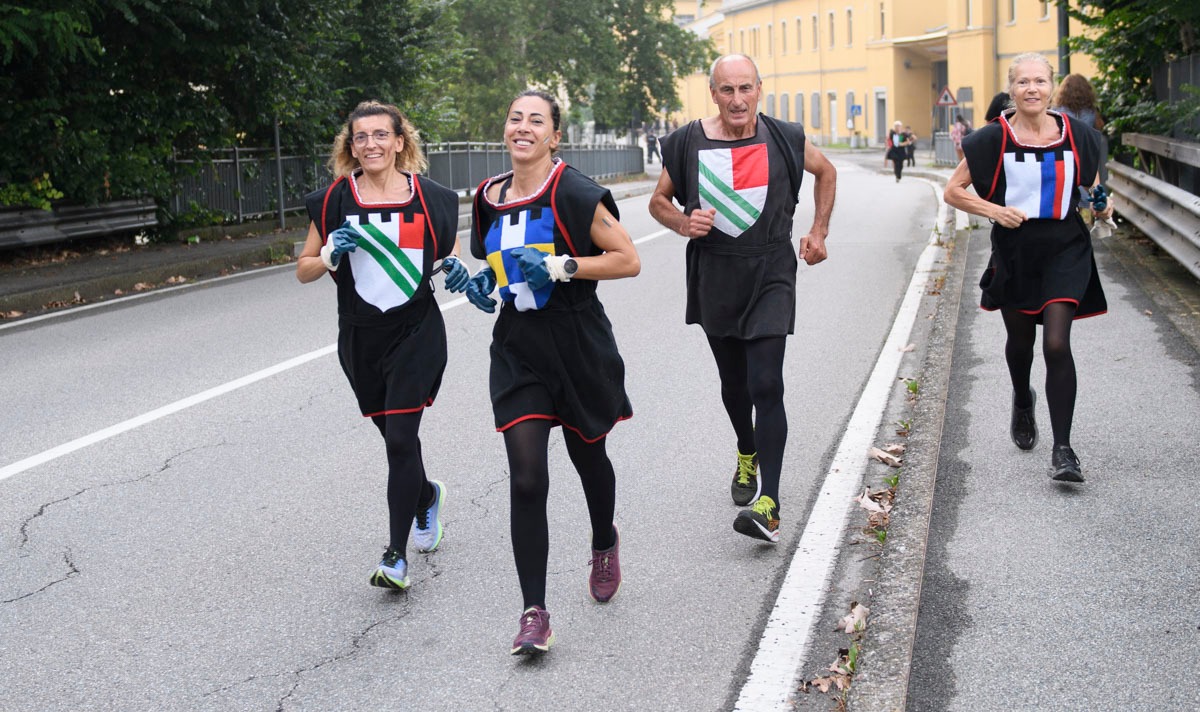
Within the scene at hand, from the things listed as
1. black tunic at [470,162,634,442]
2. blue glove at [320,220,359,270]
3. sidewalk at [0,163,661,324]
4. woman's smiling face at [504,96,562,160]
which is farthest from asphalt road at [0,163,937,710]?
sidewalk at [0,163,661,324]

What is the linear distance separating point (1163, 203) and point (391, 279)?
1022 cm

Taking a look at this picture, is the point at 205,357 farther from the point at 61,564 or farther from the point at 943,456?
the point at 943,456

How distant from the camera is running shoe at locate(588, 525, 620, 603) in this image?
487 cm

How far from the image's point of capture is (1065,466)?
602cm

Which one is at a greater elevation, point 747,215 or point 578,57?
point 578,57

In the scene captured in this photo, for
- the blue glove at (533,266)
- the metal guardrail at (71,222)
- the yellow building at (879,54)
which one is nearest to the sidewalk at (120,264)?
the metal guardrail at (71,222)

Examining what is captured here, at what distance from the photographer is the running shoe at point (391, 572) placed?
16.4 ft

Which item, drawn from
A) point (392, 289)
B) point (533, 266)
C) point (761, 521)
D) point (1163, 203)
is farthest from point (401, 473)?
point (1163, 203)

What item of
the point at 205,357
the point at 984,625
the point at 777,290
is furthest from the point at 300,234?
the point at 984,625

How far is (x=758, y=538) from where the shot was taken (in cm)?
536

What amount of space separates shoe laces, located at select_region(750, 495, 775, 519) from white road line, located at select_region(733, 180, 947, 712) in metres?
0.18

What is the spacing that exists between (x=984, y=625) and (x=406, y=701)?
69.1 inches

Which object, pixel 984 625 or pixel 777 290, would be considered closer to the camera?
pixel 984 625

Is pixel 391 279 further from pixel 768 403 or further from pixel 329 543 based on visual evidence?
pixel 768 403
